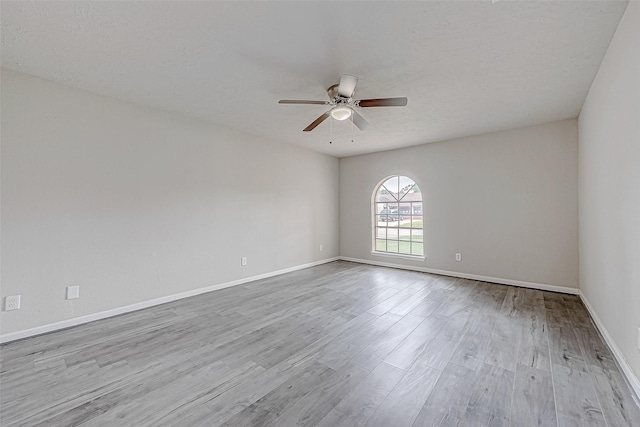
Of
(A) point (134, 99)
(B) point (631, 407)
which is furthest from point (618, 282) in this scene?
(A) point (134, 99)

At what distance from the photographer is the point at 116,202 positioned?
10.0ft

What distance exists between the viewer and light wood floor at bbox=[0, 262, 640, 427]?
154 centimetres

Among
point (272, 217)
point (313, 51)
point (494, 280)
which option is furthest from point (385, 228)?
point (313, 51)

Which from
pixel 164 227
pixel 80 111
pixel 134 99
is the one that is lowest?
pixel 164 227

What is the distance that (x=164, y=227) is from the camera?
345cm

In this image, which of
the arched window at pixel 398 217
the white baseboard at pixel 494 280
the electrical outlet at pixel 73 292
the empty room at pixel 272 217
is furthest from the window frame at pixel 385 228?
the electrical outlet at pixel 73 292

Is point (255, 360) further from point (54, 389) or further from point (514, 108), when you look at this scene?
point (514, 108)

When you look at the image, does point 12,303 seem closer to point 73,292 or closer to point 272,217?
point 73,292

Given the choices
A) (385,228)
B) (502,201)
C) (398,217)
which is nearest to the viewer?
(502,201)

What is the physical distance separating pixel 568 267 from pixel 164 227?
5.66 m

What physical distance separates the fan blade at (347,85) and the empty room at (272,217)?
0.16ft

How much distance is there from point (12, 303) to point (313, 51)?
141 inches

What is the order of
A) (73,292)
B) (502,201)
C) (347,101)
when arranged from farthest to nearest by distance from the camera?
(502,201), (73,292), (347,101)

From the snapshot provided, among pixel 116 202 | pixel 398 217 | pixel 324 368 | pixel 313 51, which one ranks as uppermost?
pixel 313 51
